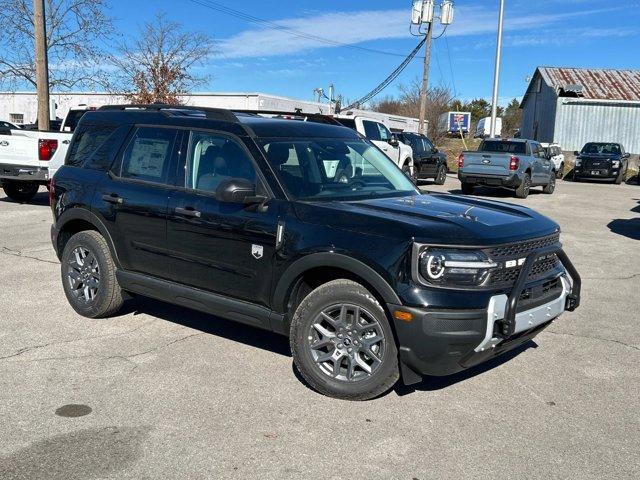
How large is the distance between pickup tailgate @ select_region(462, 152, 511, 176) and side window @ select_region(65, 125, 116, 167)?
46.4 feet

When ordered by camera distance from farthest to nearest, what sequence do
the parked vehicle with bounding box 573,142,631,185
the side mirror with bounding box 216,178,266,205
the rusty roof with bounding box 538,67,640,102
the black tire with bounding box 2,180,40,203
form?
1. the rusty roof with bounding box 538,67,640,102
2. the parked vehicle with bounding box 573,142,631,185
3. the black tire with bounding box 2,180,40,203
4. the side mirror with bounding box 216,178,266,205

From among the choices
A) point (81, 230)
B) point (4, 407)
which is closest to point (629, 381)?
point (4, 407)

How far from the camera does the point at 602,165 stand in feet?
90.6

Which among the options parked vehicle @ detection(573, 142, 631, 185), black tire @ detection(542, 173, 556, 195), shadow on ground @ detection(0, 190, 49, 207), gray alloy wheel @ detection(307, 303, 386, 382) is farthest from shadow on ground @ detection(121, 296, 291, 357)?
parked vehicle @ detection(573, 142, 631, 185)

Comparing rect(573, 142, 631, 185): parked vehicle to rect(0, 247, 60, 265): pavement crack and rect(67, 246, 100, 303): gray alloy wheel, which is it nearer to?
rect(0, 247, 60, 265): pavement crack

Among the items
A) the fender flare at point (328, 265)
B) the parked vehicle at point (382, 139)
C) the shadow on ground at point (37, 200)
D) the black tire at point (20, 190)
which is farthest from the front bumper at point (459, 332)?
the parked vehicle at point (382, 139)

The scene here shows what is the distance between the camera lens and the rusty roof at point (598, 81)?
3638 centimetres

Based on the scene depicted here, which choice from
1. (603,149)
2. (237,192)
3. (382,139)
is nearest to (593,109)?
(603,149)

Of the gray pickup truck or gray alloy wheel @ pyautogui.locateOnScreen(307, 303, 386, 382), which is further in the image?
the gray pickup truck

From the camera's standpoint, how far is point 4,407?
13.3 ft

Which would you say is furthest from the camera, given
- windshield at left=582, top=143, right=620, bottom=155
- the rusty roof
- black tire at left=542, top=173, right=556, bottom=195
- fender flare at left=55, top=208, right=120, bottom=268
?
the rusty roof

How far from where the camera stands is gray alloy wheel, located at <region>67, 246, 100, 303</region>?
589 cm

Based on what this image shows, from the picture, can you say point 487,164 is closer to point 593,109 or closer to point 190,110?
point 190,110

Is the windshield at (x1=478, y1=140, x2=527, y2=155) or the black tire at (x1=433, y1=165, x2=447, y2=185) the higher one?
the windshield at (x1=478, y1=140, x2=527, y2=155)
